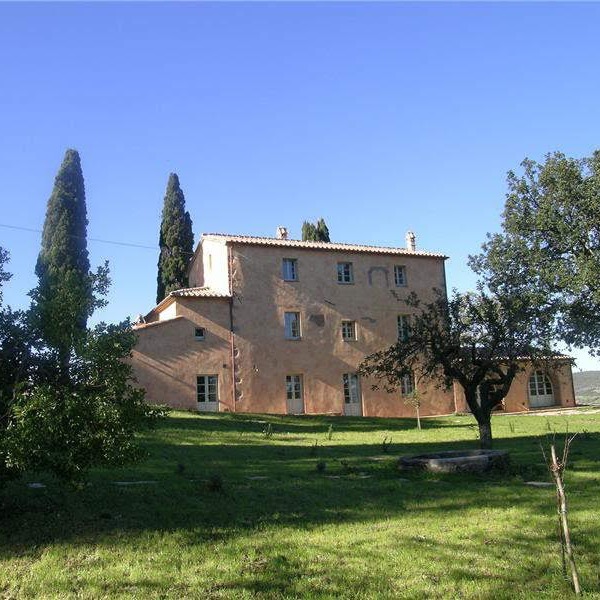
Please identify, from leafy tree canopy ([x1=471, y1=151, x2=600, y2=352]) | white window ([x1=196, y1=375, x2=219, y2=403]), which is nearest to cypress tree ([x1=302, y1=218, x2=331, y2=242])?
white window ([x1=196, y1=375, x2=219, y2=403])

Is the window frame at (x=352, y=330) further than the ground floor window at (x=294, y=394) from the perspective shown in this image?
Yes

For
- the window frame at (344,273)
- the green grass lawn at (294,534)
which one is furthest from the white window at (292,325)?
the green grass lawn at (294,534)

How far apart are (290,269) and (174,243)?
1037 cm

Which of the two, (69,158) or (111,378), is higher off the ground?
(69,158)

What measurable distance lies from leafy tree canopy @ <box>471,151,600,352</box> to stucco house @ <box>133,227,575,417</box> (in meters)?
8.96

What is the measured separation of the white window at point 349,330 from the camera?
33156mm

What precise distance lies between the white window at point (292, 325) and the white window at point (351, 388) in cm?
329

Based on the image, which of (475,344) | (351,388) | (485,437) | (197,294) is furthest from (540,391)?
(485,437)

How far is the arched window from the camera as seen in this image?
37.7m

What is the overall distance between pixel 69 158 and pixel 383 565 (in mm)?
33324

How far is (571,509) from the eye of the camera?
8.19m

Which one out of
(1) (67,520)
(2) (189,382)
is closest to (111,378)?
(1) (67,520)

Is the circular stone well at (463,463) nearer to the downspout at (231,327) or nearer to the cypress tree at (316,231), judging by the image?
the downspout at (231,327)

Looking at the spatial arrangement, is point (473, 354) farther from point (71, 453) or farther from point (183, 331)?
point (183, 331)
